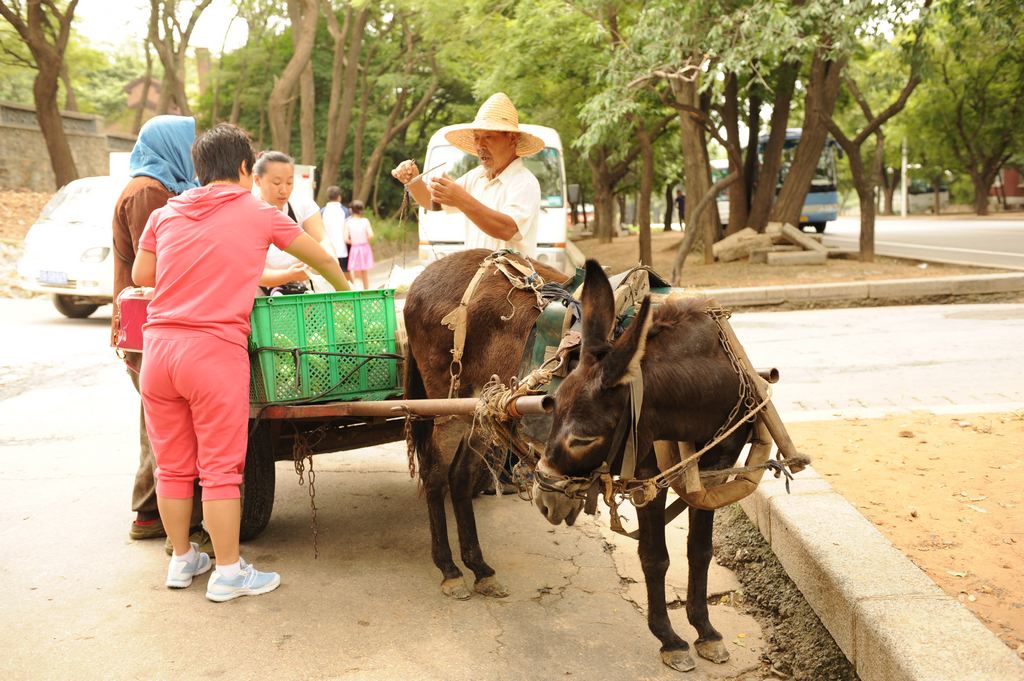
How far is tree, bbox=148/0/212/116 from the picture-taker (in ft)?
70.5

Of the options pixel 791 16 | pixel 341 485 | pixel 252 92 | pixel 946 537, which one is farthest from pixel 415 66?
pixel 946 537

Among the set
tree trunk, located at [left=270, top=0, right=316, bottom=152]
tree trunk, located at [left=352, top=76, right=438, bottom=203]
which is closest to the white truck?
tree trunk, located at [left=270, top=0, right=316, bottom=152]

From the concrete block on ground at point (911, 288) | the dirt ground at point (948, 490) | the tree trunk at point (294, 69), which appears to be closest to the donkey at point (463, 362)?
the dirt ground at point (948, 490)

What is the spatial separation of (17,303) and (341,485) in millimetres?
11325

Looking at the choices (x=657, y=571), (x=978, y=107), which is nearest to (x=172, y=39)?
(x=657, y=571)

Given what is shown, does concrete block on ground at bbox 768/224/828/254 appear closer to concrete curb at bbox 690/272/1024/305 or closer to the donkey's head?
concrete curb at bbox 690/272/1024/305

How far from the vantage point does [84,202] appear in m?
13.9

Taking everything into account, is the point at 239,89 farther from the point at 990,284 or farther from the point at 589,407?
the point at 589,407

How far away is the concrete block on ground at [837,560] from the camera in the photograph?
136 inches

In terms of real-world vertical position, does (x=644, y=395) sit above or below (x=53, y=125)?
below

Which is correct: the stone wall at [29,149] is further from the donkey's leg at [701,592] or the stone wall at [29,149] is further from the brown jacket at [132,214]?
the donkey's leg at [701,592]

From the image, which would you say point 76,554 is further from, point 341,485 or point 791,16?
point 791,16

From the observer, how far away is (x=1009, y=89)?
4019cm

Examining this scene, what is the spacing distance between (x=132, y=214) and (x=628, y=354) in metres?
2.64
